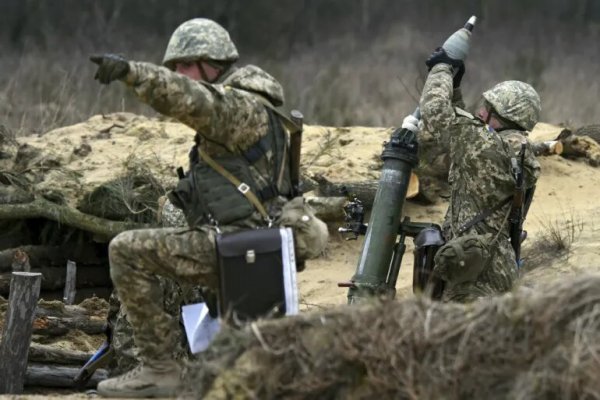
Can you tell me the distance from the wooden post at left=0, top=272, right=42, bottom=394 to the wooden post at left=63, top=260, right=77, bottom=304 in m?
3.49

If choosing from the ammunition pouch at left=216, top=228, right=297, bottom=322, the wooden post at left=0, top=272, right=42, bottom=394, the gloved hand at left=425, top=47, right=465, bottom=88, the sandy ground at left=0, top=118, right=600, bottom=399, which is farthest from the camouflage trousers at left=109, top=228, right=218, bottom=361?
the sandy ground at left=0, top=118, right=600, bottom=399

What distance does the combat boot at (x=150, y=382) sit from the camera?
615 centimetres

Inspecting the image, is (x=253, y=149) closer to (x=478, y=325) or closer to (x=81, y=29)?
(x=478, y=325)

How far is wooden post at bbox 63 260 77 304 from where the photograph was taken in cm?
1175

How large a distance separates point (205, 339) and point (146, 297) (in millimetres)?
347

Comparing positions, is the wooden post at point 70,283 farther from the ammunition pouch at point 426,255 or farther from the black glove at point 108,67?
the black glove at point 108,67

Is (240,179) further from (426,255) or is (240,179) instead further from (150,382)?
(426,255)

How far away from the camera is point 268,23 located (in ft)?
58.3

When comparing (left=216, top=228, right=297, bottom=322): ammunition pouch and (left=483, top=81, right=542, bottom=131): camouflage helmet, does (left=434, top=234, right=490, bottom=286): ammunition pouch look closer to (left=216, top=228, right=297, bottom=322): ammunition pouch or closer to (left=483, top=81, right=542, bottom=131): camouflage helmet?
(left=483, top=81, right=542, bottom=131): camouflage helmet

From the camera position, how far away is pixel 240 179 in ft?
19.7

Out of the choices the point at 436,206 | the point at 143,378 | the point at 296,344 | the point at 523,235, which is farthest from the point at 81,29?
the point at 296,344

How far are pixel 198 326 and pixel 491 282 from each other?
231 centimetres

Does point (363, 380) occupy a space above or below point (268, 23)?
below

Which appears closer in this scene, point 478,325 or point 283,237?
Answer: point 478,325
